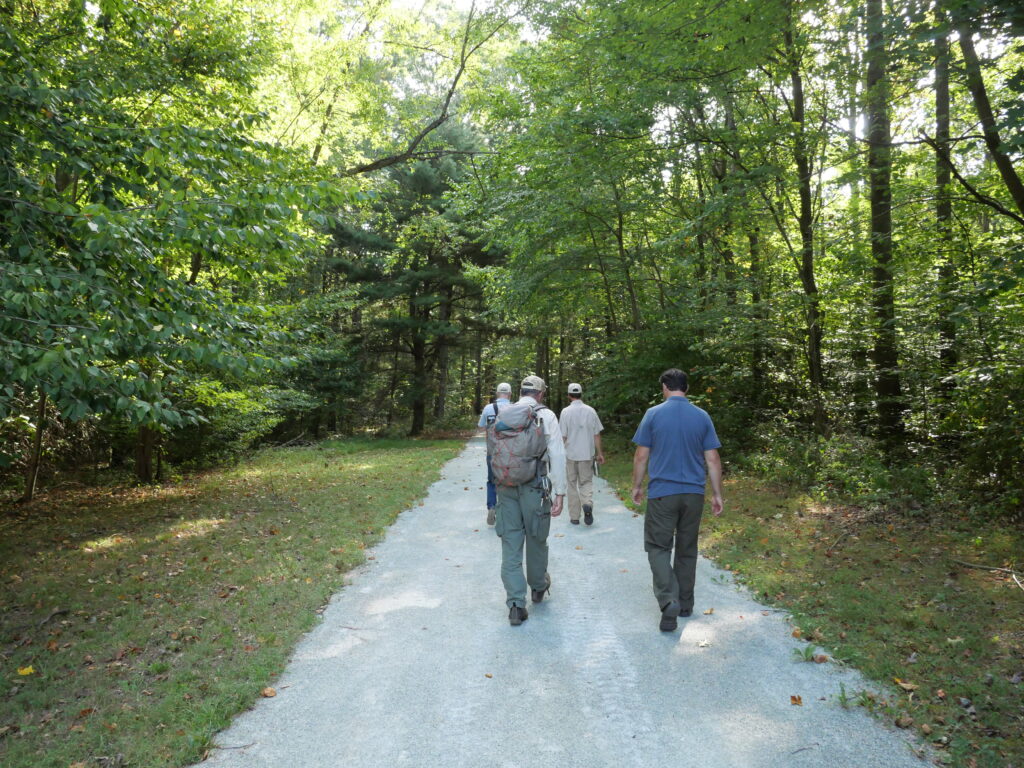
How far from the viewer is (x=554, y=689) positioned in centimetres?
403

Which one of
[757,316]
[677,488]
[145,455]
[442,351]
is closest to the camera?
[677,488]

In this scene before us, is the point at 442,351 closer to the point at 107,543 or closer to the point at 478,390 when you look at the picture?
the point at 478,390

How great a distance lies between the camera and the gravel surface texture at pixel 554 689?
3.35 m

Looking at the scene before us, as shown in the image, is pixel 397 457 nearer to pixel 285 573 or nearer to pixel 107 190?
pixel 285 573

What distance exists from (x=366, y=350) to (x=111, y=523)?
1777 cm

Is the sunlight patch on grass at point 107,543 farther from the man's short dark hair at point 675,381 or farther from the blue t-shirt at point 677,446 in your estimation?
the man's short dark hair at point 675,381

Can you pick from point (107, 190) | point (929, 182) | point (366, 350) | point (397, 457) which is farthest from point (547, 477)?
point (366, 350)

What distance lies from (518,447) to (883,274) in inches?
327

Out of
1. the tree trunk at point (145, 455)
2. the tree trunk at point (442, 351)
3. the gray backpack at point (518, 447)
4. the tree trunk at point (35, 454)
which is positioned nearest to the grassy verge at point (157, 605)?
the tree trunk at point (35, 454)

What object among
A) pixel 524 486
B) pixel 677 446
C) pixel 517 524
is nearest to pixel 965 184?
pixel 677 446

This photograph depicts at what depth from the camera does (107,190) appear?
19.7ft

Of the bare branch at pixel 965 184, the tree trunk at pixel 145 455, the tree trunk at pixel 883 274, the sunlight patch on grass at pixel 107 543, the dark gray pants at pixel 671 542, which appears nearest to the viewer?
the dark gray pants at pixel 671 542

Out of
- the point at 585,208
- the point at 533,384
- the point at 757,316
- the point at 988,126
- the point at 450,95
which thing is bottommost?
the point at 533,384

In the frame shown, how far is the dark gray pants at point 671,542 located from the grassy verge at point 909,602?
A: 962mm
